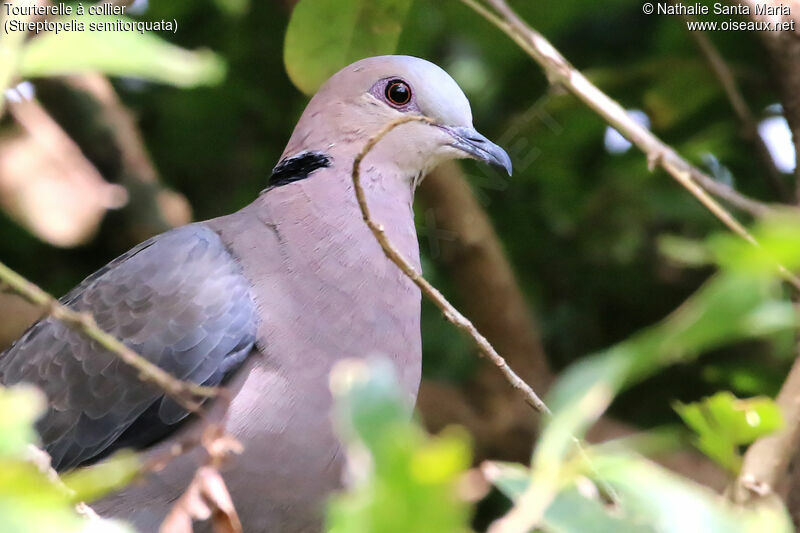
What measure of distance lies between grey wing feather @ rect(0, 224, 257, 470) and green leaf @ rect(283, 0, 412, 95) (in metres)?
0.56

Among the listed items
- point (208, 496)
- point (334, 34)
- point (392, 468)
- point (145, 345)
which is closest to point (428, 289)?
point (208, 496)

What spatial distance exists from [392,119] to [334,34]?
30 centimetres

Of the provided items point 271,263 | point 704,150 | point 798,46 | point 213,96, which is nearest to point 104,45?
point 271,263

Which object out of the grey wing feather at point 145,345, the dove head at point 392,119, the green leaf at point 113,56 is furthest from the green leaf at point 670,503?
the dove head at point 392,119

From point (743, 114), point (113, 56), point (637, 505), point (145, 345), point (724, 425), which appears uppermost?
point (113, 56)

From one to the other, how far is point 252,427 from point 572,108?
6.02 feet

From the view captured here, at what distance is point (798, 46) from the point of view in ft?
8.82

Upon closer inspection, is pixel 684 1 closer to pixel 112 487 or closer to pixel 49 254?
pixel 49 254

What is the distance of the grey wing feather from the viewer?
2.17 meters

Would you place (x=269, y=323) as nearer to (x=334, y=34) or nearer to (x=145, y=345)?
(x=145, y=345)

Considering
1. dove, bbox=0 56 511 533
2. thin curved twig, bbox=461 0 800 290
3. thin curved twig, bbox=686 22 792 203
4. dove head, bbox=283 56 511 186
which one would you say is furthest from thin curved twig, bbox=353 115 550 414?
thin curved twig, bbox=686 22 792 203

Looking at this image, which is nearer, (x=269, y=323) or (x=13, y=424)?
(x=13, y=424)

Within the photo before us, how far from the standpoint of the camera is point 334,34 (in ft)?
8.95

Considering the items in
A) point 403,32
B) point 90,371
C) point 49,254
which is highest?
point 403,32
